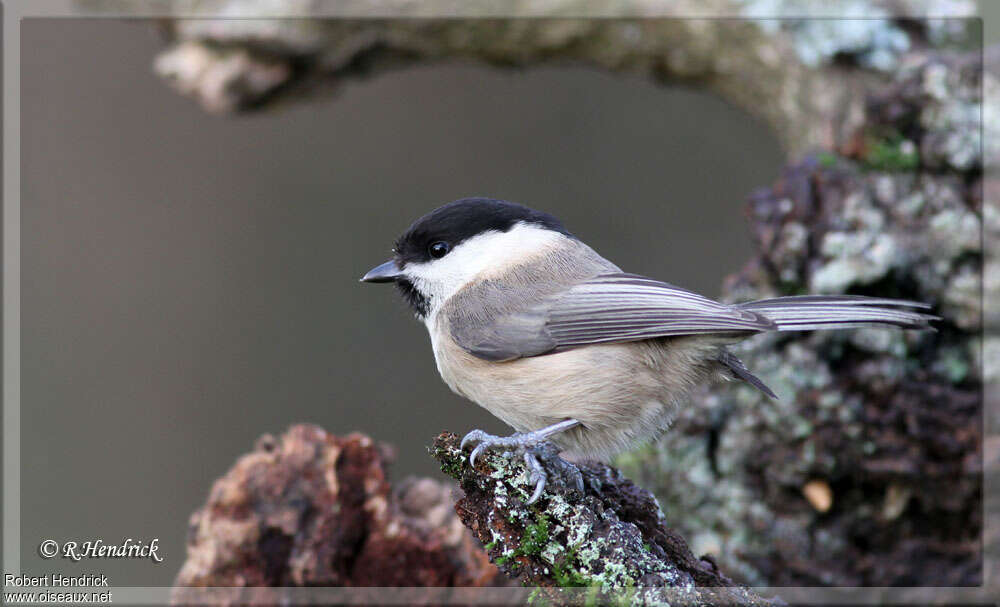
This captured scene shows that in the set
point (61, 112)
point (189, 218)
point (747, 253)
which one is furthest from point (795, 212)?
point (61, 112)

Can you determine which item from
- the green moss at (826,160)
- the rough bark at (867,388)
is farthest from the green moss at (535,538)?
the green moss at (826,160)

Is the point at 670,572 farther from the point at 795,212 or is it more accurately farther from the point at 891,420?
the point at 795,212

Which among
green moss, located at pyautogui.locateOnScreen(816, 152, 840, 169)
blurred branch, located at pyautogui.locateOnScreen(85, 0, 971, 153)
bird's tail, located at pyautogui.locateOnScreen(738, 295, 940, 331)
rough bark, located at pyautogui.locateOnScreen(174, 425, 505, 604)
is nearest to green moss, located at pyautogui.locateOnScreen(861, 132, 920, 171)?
green moss, located at pyautogui.locateOnScreen(816, 152, 840, 169)

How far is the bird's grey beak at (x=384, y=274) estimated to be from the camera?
90.7 inches

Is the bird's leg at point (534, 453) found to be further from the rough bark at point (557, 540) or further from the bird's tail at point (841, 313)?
the bird's tail at point (841, 313)

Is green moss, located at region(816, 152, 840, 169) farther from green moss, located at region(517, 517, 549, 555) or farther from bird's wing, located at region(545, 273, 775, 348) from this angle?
green moss, located at region(517, 517, 549, 555)

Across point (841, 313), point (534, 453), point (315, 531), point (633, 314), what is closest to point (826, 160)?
point (841, 313)

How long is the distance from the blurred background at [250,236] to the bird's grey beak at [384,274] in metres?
1.94

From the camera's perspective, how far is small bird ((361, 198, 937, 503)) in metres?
1.97

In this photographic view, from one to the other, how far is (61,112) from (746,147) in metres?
3.79

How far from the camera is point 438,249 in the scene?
7.52ft

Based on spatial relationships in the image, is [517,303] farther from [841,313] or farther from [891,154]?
[891,154]

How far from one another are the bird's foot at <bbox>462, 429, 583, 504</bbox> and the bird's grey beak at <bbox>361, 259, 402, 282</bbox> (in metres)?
0.65

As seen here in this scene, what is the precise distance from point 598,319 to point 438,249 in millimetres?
487
